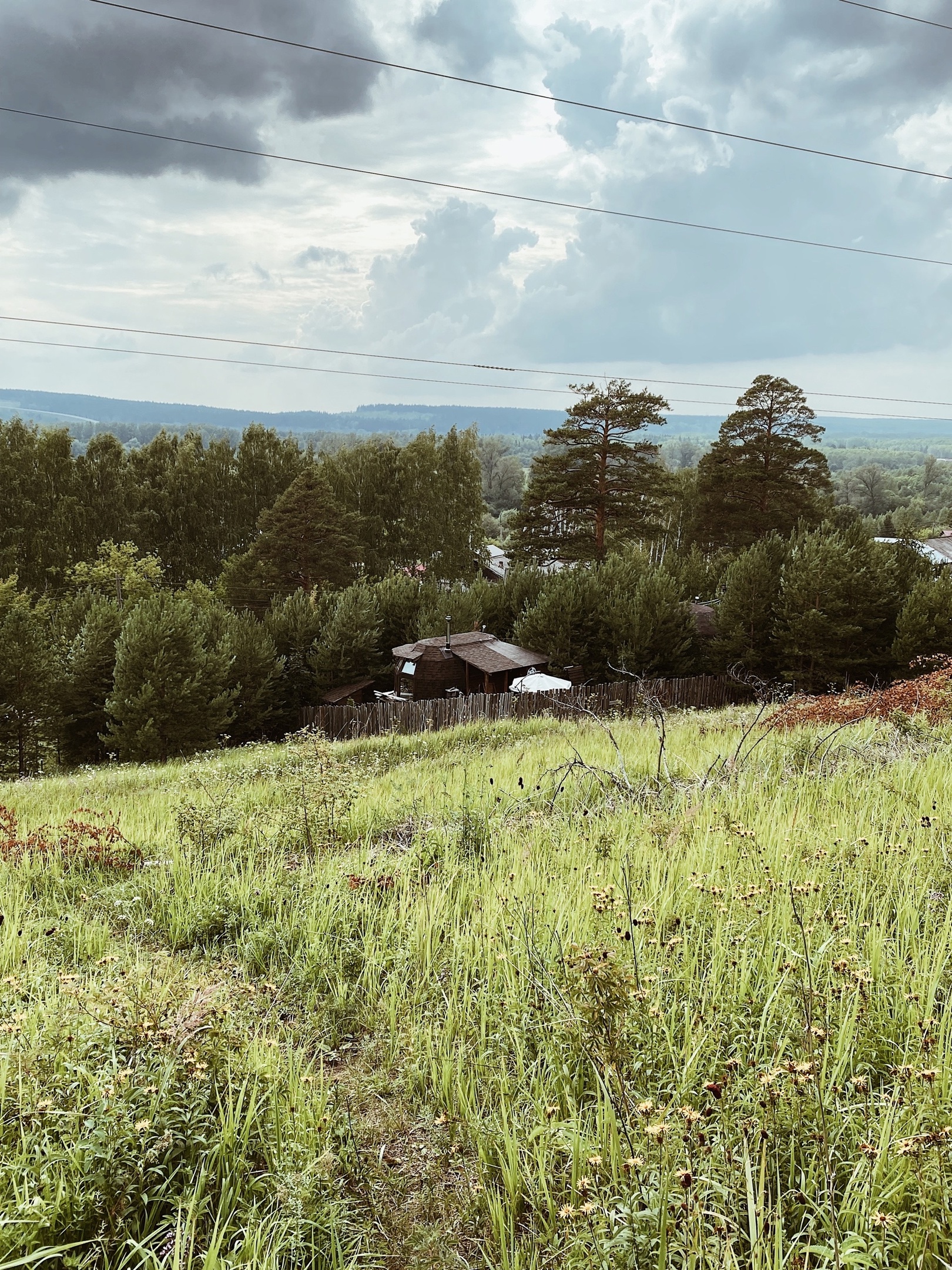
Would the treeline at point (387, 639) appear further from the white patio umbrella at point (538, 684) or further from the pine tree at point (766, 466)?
the pine tree at point (766, 466)

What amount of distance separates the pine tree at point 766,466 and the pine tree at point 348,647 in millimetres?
21477

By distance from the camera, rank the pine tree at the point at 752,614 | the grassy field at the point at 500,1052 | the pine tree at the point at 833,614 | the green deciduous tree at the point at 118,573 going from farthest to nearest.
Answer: the green deciduous tree at the point at 118,573 < the pine tree at the point at 752,614 < the pine tree at the point at 833,614 < the grassy field at the point at 500,1052

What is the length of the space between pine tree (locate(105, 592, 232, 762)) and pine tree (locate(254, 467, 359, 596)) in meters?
19.9

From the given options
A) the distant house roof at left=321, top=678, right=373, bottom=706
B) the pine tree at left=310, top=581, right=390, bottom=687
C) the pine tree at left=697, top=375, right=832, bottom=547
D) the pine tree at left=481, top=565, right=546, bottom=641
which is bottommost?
the distant house roof at left=321, top=678, right=373, bottom=706

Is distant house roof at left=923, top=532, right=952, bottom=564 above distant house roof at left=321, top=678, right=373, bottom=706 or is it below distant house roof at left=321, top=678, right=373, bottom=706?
above

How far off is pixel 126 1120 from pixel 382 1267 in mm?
854

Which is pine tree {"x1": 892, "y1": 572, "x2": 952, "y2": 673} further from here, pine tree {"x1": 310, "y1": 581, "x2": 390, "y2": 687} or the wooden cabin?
pine tree {"x1": 310, "y1": 581, "x2": 390, "y2": 687}

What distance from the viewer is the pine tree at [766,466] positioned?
41031mm

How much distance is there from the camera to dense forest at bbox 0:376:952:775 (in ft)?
88.6

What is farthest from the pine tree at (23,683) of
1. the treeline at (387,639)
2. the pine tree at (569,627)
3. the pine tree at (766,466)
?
the pine tree at (766,466)

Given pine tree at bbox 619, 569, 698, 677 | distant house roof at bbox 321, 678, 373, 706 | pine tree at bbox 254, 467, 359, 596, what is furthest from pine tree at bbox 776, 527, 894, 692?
pine tree at bbox 254, 467, 359, 596

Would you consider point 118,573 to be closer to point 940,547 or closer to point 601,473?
point 601,473

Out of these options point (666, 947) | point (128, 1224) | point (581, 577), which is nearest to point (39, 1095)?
point (128, 1224)

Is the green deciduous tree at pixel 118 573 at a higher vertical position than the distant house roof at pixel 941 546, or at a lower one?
lower
